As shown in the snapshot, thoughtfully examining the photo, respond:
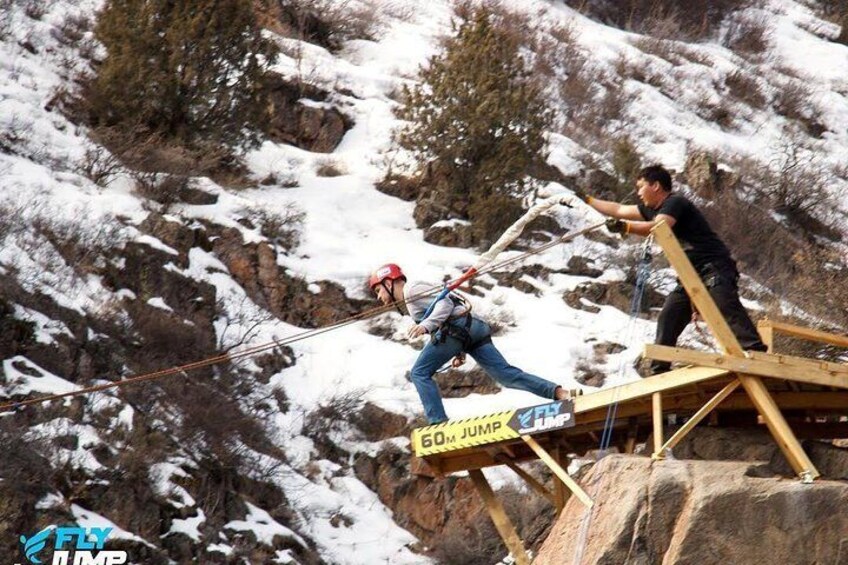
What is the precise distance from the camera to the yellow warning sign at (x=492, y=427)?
11461 mm

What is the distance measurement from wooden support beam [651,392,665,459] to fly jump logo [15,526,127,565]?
Result: 5765 millimetres

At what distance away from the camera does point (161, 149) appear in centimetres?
2230

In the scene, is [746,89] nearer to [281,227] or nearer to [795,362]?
[281,227]

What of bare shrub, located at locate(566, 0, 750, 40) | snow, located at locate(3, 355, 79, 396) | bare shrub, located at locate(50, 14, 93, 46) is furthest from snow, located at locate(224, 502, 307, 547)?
bare shrub, located at locate(566, 0, 750, 40)

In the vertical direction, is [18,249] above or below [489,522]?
A: above

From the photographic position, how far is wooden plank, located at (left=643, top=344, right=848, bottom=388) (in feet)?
34.6

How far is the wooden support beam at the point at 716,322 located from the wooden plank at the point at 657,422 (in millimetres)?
588

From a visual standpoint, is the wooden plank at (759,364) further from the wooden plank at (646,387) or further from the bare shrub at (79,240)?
the bare shrub at (79,240)

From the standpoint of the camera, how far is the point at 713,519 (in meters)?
9.81

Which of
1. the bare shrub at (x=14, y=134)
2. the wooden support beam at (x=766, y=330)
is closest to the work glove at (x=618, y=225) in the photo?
the wooden support beam at (x=766, y=330)

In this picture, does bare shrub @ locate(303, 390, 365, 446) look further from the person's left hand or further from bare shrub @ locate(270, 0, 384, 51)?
bare shrub @ locate(270, 0, 384, 51)

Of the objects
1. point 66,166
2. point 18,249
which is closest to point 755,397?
point 18,249

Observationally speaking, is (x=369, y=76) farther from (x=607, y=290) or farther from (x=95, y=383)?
(x=95, y=383)

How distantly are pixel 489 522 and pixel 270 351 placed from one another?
390 centimetres
